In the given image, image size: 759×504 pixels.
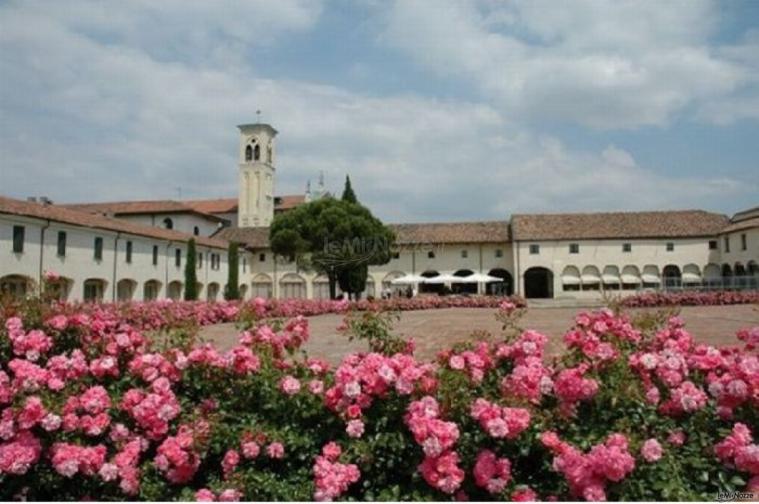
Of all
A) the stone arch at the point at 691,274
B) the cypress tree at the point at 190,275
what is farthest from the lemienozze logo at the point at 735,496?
the stone arch at the point at 691,274

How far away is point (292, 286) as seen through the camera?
52688 millimetres

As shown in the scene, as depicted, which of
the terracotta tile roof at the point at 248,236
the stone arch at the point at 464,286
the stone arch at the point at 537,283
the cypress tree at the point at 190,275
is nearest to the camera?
the cypress tree at the point at 190,275

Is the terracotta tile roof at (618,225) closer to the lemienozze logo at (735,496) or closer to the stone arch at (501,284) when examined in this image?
the stone arch at (501,284)

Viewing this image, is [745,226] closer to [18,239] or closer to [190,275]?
[190,275]

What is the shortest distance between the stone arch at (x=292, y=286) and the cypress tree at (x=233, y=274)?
573 cm

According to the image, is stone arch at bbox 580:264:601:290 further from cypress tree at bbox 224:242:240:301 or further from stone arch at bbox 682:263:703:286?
cypress tree at bbox 224:242:240:301

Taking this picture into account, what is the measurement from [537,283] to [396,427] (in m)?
49.3

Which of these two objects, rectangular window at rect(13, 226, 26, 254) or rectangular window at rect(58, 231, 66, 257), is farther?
rectangular window at rect(58, 231, 66, 257)

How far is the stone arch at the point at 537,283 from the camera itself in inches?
1973

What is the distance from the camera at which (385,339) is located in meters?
4.20

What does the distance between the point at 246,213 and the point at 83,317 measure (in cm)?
7026

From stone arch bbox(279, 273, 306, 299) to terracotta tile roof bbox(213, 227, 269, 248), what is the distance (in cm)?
326

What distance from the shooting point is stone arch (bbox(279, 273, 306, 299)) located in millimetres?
52438

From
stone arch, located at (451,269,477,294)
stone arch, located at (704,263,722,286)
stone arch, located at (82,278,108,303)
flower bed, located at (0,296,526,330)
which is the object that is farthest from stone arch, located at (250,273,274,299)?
stone arch, located at (704,263,722,286)
